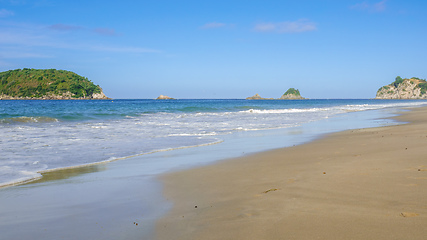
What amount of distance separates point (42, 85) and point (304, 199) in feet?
494

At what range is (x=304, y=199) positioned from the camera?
3.86 m

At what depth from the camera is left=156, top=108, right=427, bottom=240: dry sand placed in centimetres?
292

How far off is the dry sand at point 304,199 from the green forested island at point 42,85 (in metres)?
144

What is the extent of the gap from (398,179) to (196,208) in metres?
2.77

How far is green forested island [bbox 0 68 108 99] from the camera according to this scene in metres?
130

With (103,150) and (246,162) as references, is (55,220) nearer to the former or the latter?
(246,162)

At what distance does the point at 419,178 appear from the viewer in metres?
4.36

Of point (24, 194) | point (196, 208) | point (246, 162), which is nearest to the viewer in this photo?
point (196, 208)

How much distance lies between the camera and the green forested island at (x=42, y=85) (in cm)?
13012

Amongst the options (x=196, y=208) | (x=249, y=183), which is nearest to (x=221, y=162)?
(x=249, y=183)

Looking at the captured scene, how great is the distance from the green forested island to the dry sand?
143681 millimetres

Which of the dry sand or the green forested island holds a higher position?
the green forested island

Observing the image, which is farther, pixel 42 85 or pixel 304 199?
pixel 42 85

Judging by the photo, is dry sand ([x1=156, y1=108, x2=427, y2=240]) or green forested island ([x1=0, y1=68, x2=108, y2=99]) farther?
green forested island ([x1=0, y1=68, x2=108, y2=99])
